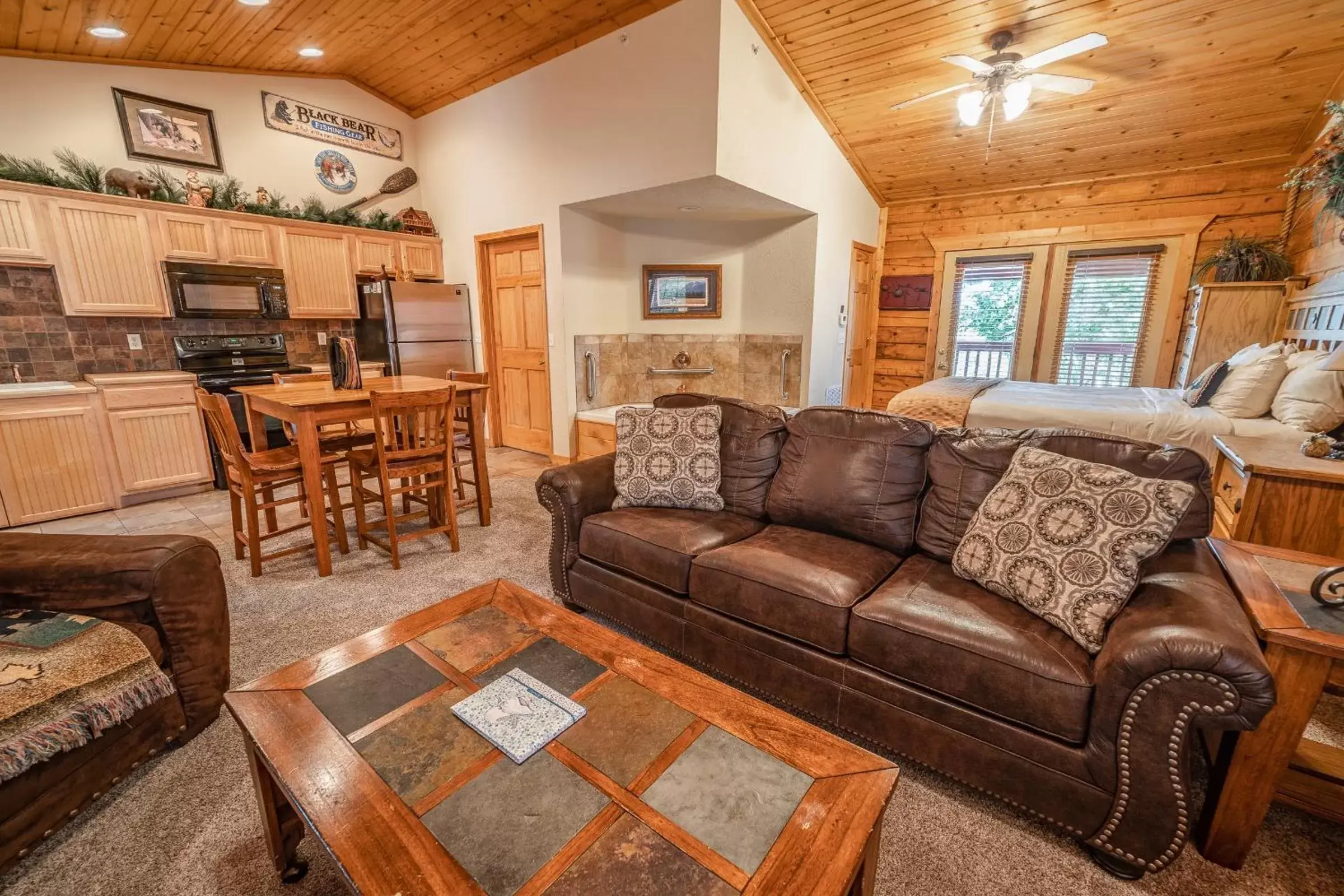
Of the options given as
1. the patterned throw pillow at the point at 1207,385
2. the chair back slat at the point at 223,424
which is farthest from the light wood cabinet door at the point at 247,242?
the patterned throw pillow at the point at 1207,385

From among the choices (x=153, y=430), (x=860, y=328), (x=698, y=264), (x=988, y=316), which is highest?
(x=698, y=264)

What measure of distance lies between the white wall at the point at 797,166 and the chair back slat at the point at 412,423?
233 centimetres

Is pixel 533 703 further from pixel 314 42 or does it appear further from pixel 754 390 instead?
pixel 314 42

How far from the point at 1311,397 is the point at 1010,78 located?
239 cm

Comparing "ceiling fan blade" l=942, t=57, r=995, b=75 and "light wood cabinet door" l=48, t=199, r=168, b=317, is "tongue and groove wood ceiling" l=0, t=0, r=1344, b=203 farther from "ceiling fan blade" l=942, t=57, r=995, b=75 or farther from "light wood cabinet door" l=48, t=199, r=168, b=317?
"light wood cabinet door" l=48, t=199, r=168, b=317

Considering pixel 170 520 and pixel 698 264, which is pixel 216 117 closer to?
pixel 170 520

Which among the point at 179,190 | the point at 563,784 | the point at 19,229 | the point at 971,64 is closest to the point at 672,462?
the point at 563,784

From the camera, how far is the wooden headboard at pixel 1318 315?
2992 mm

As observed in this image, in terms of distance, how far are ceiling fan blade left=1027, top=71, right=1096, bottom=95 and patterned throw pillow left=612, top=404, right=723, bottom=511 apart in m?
2.88

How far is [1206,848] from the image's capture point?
1382mm

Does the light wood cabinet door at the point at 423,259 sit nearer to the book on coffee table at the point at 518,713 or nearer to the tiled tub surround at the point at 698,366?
the tiled tub surround at the point at 698,366

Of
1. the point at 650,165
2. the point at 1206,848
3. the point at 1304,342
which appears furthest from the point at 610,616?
the point at 1304,342

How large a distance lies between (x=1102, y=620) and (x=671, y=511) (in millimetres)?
1535

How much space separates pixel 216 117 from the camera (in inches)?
173
